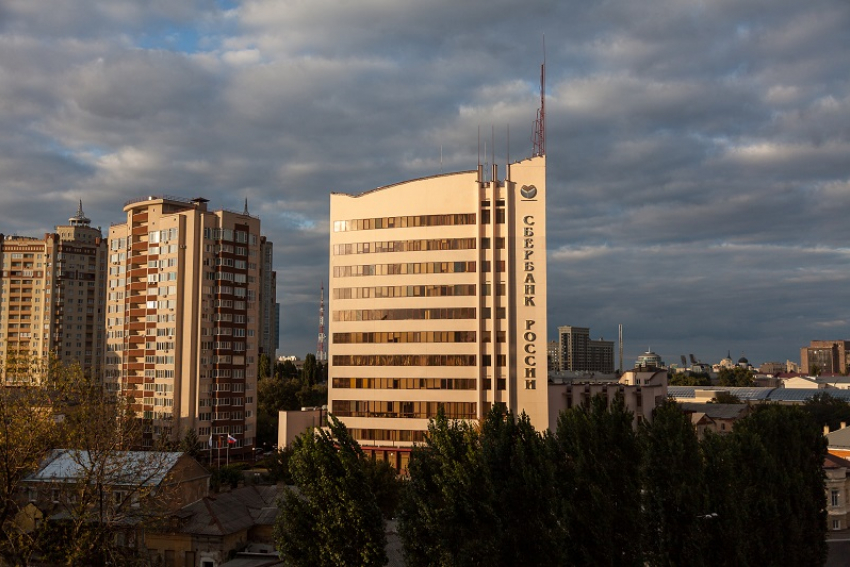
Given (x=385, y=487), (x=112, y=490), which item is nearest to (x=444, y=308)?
(x=385, y=487)

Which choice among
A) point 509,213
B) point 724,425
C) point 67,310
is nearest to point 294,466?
point 509,213

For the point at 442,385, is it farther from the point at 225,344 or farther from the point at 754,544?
the point at 754,544

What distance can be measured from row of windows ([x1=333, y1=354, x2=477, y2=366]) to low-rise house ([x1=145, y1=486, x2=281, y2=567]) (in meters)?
36.4

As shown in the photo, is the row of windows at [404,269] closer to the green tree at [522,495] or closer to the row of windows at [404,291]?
the row of windows at [404,291]

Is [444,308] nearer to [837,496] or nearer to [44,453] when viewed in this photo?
[837,496]

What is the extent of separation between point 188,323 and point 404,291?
39363mm

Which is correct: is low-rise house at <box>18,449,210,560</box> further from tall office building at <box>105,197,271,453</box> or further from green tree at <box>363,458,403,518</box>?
tall office building at <box>105,197,271,453</box>

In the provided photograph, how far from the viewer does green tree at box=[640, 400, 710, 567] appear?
34.1 m

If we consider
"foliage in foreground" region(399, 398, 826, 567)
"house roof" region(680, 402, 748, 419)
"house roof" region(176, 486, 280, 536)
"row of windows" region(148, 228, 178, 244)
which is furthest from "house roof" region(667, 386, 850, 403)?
"foliage in foreground" region(399, 398, 826, 567)

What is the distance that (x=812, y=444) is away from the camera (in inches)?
2103

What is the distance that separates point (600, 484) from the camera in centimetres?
3691

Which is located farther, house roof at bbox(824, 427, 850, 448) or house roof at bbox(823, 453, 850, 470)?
house roof at bbox(824, 427, 850, 448)

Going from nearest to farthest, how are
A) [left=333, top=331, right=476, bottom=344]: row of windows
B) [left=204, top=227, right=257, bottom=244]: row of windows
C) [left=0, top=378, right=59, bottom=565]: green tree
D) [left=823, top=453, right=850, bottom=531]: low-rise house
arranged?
1. [left=0, top=378, right=59, bottom=565]: green tree
2. [left=823, top=453, right=850, bottom=531]: low-rise house
3. [left=333, top=331, right=476, bottom=344]: row of windows
4. [left=204, top=227, right=257, bottom=244]: row of windows

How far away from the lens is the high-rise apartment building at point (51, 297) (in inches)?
6644
